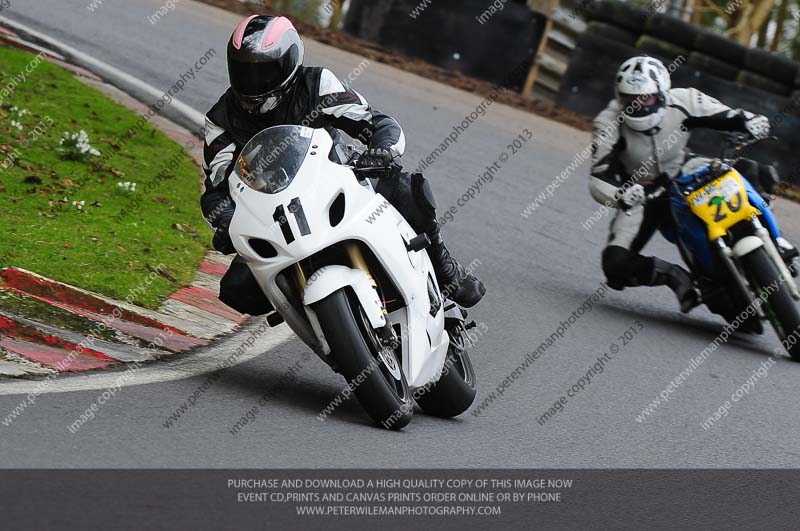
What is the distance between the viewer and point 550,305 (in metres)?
9.05

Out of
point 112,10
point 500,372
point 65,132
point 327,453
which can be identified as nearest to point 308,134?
point 327,453

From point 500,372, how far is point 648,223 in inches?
92.0

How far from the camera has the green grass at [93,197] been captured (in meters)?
7.27

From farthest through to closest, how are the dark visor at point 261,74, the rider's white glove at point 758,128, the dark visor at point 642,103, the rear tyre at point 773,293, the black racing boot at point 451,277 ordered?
the dark visor at point 642,103 < the rider's white glove at point 758,128 < the rear tyre at point 773,293 < the black racing boot at point 451,277 < the dark visor at point 261,74

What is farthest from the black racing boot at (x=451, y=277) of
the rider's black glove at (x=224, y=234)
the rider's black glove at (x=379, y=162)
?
the rider's black glove at (x=224, y=234)

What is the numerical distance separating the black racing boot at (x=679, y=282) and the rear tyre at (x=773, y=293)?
0.68 m

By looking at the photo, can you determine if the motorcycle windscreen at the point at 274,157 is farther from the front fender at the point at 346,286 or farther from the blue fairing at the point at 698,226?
the blue fairing at the point at 698,226

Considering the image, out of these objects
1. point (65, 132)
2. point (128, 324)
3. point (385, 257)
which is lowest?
point (65, 132)

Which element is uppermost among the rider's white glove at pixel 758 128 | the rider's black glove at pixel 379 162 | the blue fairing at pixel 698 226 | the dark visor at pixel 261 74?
the dark visor at pixel 261 74

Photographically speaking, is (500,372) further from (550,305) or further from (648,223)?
(648,223)

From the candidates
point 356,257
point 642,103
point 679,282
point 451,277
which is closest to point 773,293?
point 679,282

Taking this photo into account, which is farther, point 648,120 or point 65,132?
point 65,132

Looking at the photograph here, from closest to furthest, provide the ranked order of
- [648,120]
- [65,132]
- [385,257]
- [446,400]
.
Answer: [385,257] → [446,400] → [648,120] → [65,132]

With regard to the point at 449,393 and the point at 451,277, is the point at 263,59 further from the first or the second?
the point at 449,393
